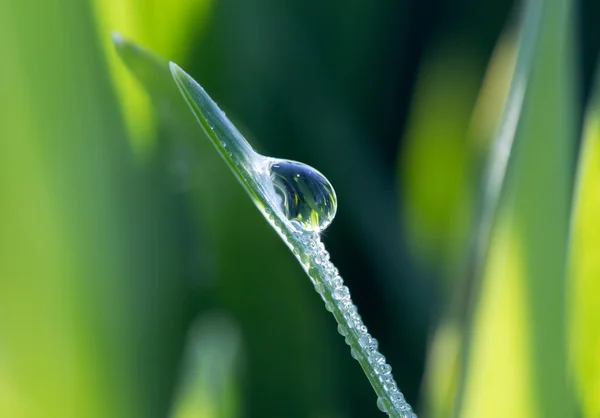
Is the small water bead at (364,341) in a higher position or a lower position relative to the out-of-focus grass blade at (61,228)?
higher

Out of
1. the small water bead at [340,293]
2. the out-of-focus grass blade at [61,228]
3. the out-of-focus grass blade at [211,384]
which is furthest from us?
the out-of-focus grass blade at [61,228]

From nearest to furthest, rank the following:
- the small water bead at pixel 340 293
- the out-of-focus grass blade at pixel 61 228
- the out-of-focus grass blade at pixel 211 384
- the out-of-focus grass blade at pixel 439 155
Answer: the small water bead at pixel 340 293, the out-of-focus grass blade at pixel 211 384, the out-of-focus grass blade at pixel 61 228, the out-of-focus grass blade at pixel 439 155

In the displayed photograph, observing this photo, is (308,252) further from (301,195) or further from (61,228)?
(61,228)

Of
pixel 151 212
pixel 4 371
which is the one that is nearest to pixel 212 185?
pixel 151 212

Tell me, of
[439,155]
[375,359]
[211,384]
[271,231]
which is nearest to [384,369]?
[375,359]

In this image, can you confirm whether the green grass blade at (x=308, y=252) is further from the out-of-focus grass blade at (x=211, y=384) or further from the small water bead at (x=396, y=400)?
the out-of-focus grass blade at (x=211, y=384)

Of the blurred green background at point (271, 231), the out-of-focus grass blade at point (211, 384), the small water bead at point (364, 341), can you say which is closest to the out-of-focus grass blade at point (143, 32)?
the blurred green background at point (271, 231)
